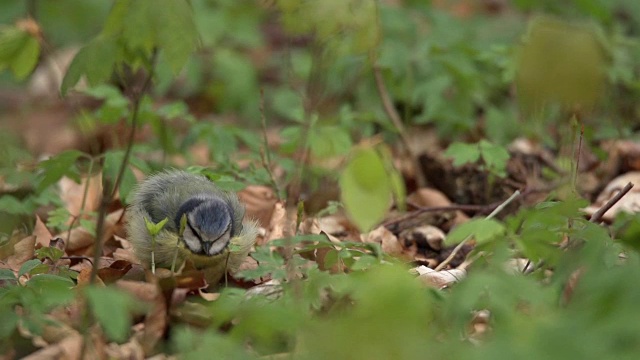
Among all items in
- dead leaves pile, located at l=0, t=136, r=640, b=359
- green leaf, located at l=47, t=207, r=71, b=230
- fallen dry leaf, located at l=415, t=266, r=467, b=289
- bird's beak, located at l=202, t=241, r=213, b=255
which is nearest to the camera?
dead leaves pile, located at l=0, t=136, r=640, b=359

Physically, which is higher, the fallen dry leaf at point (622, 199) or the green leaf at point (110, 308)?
the green leaf at point (110, 308)

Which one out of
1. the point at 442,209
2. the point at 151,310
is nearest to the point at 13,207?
the point at 151,310

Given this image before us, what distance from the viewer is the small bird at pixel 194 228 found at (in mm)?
3545

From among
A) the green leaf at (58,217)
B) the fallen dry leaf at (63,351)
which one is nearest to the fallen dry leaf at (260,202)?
the green leaf at (58,217)

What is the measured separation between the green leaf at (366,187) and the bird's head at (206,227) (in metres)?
1.34

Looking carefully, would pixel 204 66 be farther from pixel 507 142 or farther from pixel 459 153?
pixel 459 153

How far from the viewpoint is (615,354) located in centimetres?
206

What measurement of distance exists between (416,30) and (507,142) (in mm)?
1136

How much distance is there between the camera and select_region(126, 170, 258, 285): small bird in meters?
3.54

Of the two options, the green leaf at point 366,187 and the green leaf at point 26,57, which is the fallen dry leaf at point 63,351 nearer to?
the green leaf at point 366,187

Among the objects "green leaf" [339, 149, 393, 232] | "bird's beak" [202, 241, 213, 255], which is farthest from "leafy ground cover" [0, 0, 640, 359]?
"bird's beak" [202, 241, 213, 255]

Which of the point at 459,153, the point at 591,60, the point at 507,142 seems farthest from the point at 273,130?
the point at 591,60

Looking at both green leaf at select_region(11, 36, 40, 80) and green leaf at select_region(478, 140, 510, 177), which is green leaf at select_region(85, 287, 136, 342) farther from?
green leaf at select_region(478, 140, 510, 177)

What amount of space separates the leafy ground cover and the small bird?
0.09m
